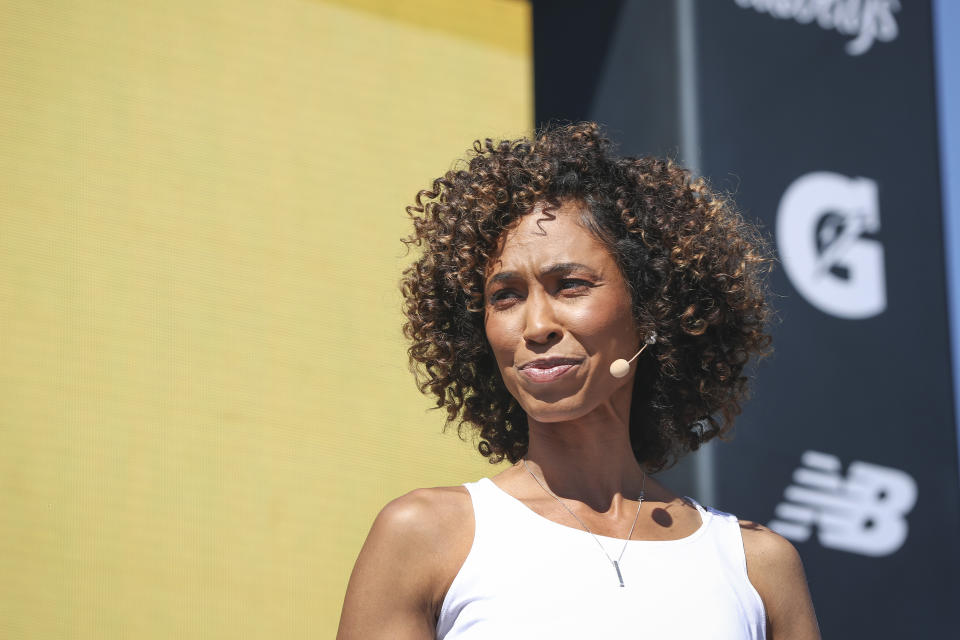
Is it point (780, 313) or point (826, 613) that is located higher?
point (780, 313)

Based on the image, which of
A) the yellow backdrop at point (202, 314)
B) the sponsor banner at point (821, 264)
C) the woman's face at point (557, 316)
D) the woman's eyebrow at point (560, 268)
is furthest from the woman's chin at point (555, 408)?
the sponsor banner at point (821, 264)

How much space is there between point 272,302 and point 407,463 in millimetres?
629

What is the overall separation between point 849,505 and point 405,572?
9.45ft

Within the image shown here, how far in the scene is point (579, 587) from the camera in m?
2.12

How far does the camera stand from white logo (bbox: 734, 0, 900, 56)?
16.1 feet

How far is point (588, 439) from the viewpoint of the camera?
2.35 meters

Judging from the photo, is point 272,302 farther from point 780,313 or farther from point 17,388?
point 780,313

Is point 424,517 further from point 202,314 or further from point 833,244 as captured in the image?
point 833,244

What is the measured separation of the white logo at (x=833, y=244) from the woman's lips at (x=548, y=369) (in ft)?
8.63

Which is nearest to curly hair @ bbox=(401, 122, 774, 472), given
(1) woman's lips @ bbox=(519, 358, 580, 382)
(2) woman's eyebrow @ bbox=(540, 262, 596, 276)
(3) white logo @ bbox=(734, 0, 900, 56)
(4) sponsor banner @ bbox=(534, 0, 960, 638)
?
(2) woman's eyebrow @ bbox=(540, 262, 596, 276)

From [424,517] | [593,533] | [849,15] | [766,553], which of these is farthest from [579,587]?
[849,15]

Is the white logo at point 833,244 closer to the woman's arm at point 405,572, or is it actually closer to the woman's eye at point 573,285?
the woman's eye at point 573,285

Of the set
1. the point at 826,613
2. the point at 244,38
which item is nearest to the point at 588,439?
the point at 244,38

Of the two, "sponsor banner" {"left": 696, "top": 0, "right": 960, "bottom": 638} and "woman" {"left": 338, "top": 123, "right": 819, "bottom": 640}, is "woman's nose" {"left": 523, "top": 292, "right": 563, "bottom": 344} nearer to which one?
"woman" {"left": 338, "top": 123, "right": 819, "bottom": 640}
